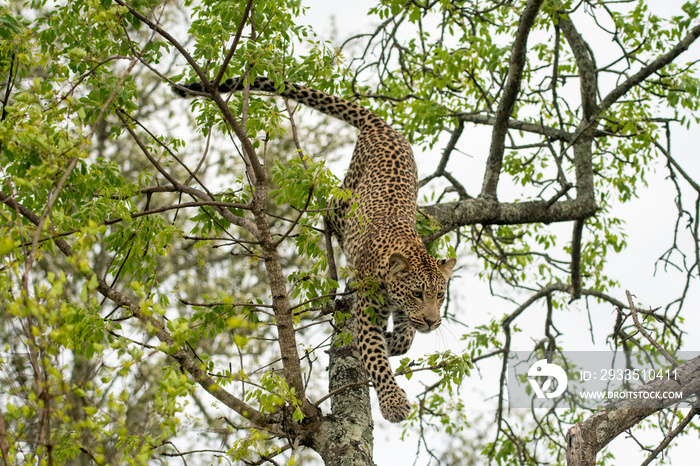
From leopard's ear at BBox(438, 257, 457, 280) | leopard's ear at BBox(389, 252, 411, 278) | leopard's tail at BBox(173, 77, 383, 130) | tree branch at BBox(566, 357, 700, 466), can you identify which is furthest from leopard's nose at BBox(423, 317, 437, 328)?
leopard's tail at BBox(173, 77, 383, 130)

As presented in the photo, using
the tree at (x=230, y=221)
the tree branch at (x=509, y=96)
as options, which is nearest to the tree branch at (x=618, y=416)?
the tree at (x=230, y=221)

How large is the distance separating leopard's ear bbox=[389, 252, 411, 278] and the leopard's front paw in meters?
1.02

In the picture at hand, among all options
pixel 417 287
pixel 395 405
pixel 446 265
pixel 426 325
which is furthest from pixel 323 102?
pixel 395 405

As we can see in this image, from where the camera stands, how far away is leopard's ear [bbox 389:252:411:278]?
257 inches

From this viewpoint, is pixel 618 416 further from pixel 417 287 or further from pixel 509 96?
pixel 509 96

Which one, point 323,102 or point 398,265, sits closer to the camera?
point 398,265

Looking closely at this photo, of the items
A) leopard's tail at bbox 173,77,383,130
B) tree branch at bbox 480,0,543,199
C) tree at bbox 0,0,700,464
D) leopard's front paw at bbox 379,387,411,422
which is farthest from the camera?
leopard's tail at bbox 173,77,383,130

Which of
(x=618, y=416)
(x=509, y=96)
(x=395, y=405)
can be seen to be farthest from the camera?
(x=509, y=96)

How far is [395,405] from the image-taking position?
6.18 meters

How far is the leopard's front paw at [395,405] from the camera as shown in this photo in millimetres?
6152

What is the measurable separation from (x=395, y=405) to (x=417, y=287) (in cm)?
105

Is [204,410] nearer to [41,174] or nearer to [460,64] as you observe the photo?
[460,64]

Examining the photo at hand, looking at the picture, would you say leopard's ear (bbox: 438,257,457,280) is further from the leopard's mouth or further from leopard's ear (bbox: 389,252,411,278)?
the leopard's mouth

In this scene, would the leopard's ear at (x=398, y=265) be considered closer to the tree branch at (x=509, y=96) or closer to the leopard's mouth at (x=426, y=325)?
the leopard's mouth at (x=426, y=325)
